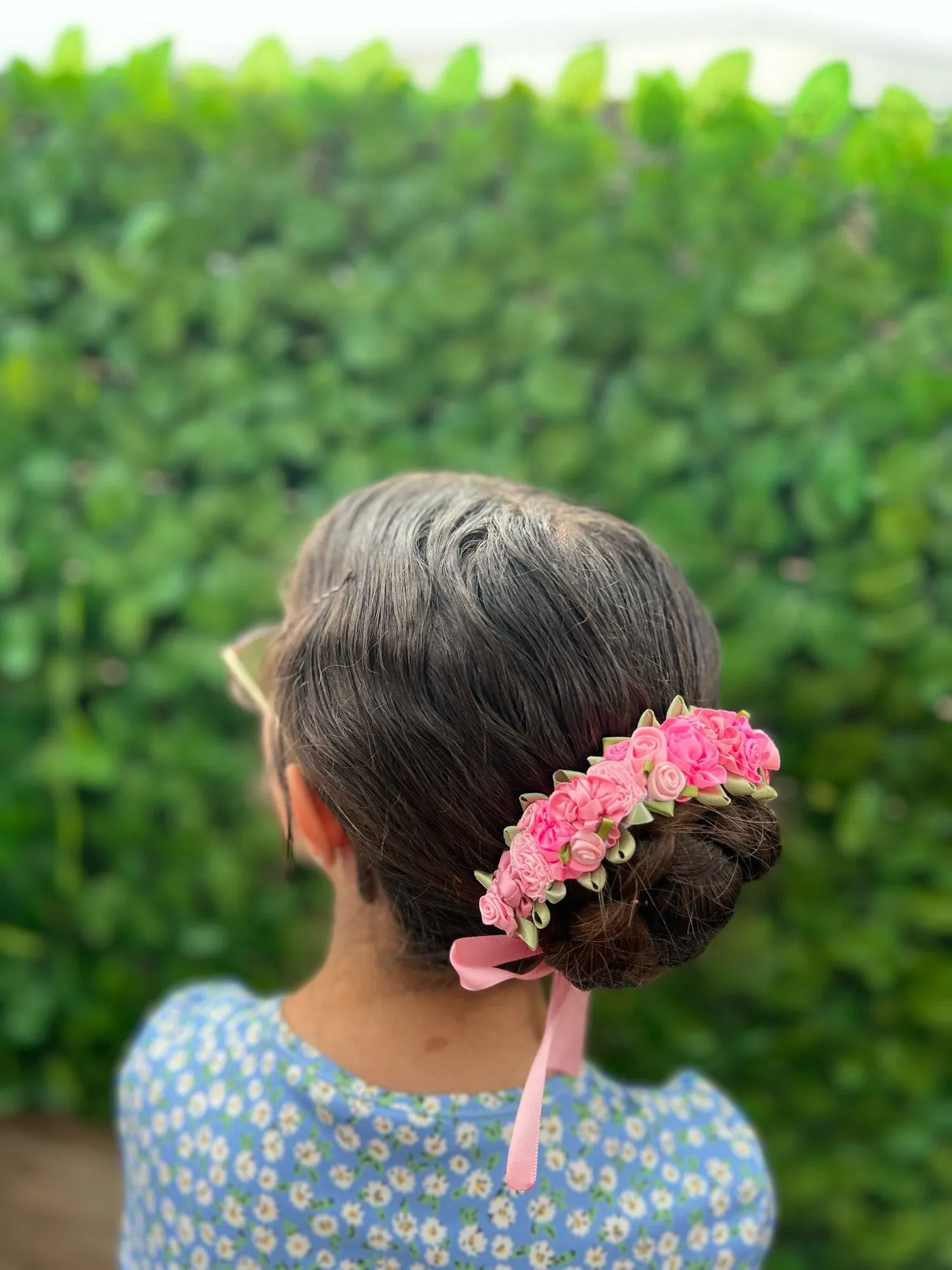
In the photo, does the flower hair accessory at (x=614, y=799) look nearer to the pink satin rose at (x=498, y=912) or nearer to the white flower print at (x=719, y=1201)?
the pink satin rose at (x=498, y=912)

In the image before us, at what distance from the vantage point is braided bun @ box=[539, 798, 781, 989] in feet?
1.97

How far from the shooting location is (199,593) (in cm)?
132

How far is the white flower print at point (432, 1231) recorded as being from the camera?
0.76 metres

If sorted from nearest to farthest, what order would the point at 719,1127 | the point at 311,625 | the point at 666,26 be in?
1. the point at 311,625
2. the point at 719,1127
3. the point at 666,26

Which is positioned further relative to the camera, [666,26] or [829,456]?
[666,26]

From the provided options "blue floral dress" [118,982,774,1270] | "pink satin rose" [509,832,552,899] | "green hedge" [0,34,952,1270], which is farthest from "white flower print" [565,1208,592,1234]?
"green hedge" [0,34,952,1270]

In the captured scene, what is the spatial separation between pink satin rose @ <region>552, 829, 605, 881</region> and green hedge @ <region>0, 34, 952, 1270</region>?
2.01 feet

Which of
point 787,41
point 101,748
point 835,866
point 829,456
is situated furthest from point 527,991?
point 787,41

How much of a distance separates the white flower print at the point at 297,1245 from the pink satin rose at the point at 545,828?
0.40 meters

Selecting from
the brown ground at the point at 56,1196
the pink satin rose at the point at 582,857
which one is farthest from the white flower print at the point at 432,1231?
the brown ground at the point at 56,1196

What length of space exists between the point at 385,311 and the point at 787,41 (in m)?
0.55

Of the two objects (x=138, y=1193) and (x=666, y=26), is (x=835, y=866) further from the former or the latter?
(x=666, y=26)

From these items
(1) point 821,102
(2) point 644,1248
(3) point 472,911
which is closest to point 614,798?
(3) point 472,911

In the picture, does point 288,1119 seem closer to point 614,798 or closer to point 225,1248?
point 225,1248
